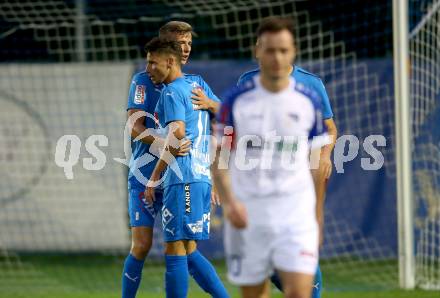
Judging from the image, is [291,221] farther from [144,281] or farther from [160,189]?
[144,281]

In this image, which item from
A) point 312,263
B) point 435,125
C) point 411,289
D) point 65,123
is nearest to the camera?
point 312,263

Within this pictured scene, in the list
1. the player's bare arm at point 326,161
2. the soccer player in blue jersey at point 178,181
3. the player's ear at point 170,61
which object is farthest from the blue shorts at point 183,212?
the player's bare arm at point 326,161

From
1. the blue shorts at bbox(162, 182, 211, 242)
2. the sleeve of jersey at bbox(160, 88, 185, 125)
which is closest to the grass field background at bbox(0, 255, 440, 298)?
the blue shorts at bbox(162, 182, 211, 242)

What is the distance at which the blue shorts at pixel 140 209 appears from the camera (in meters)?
7.21

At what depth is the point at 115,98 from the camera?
12203mm

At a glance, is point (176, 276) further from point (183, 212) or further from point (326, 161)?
point (326, 161)

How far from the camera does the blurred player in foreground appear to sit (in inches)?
197

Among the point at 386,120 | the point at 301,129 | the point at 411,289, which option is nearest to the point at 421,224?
the point at 411,289

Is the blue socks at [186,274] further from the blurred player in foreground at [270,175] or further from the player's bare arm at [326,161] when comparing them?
the blurred player in foreground at [270,175]

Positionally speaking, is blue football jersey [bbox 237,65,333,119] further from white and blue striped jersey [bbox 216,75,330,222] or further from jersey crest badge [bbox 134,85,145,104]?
white and blue striped jersey [bbox 216,75,330,222]

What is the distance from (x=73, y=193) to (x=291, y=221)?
7574 mm

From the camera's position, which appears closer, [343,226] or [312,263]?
[312,263]

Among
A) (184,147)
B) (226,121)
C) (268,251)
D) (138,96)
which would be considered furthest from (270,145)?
(138,96)

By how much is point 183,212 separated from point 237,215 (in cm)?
206
